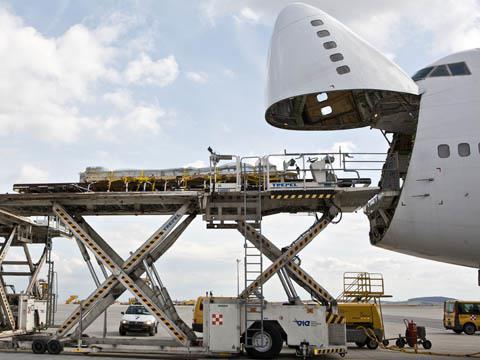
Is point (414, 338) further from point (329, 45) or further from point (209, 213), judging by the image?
point (329, 45)

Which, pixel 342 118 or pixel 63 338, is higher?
pixel 342 118

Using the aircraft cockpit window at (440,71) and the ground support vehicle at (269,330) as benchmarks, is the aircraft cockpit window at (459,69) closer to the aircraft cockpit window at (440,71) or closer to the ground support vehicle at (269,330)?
the aircraft cockpit window at (440,71)

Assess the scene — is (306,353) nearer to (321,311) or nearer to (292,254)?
(321,311)

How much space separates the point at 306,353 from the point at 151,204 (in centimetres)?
654

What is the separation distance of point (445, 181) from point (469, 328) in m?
22.1

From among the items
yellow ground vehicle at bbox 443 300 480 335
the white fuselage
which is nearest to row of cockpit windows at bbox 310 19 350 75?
the white fuselage

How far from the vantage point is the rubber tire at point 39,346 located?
16281 millimetres

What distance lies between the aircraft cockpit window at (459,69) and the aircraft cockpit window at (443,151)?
80.9 inches

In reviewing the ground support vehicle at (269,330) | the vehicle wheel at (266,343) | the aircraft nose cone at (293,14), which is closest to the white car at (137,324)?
the ground support vehicle at (269,330)

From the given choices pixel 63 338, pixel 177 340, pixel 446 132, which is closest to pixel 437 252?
pixel 446 132

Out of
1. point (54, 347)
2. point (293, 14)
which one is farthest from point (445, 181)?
point (54, 347)

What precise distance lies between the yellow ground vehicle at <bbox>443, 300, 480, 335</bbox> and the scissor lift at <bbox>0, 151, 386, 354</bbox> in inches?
720

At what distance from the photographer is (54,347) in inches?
637

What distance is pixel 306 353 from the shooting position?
15.4 m
